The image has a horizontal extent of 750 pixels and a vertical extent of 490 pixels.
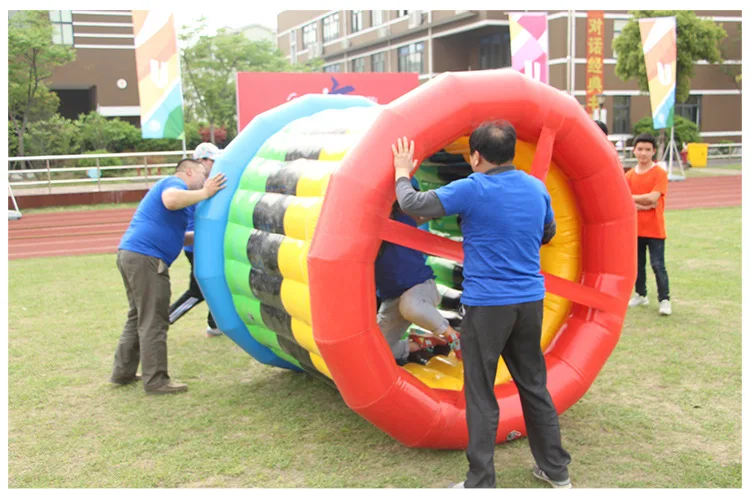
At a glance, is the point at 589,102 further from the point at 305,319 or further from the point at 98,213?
the point at 305,319

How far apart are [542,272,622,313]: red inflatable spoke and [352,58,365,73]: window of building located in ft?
156

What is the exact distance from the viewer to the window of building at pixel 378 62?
48.6m

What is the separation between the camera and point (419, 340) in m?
5.20

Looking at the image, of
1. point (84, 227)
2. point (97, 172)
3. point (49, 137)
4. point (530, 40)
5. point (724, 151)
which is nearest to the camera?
point (84, 227)

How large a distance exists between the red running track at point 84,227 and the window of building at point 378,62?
30669 mm

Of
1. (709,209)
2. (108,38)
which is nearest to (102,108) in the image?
(108,38)

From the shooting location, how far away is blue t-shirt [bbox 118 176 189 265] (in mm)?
5227

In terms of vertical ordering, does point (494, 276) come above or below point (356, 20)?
below

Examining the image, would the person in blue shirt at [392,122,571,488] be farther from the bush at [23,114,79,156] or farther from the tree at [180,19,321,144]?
the tree at [180,19,321,144]

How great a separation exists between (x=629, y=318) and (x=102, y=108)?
3365 cm

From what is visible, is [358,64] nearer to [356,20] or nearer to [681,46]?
[356,20]

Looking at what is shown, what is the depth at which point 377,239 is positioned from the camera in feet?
12.4

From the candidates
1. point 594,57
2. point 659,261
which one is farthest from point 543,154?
point 594,57

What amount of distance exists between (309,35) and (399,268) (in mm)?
54434
